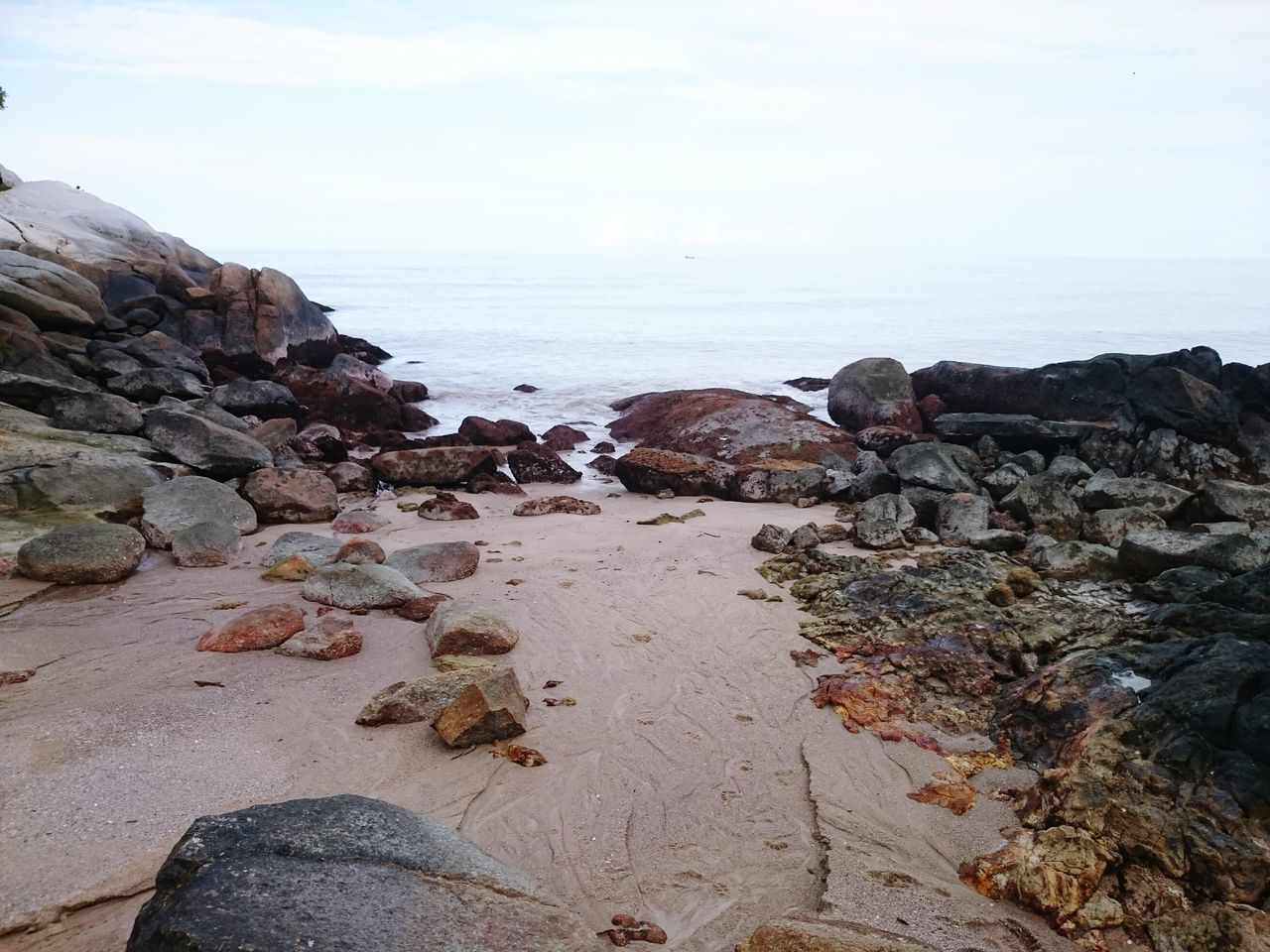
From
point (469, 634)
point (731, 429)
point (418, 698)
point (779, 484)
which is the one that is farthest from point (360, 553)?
point (731, 429)

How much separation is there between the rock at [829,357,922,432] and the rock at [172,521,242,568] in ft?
30.2

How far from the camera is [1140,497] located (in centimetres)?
761

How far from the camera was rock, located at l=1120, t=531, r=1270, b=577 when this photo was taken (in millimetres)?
5504

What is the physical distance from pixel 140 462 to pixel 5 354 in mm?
4794

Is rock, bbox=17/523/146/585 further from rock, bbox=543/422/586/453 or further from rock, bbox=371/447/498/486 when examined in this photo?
rock, bbox=543/422/586/453

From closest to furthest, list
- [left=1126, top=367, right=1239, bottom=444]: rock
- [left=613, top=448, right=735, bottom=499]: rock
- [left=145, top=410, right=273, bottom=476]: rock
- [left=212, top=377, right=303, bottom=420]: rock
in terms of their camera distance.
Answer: [left=145, top=410, right=273, bottom=476]: rock, [left=613, top=448, right=735, bottom=499]: rock, [left=1126, top=367, right=1239, bottom=444]: rock, [left=212, top=377, right=303, bottom=420]: rock

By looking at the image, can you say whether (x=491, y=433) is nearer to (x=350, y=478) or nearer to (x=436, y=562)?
(x=350, y=478)

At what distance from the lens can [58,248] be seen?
719 inches

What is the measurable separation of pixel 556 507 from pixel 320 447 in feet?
11.8

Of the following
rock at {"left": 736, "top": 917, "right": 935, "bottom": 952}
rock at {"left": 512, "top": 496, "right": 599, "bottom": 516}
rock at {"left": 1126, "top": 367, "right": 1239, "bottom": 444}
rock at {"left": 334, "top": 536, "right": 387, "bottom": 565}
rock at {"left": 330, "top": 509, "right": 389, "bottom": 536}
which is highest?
rock at {"left": 1126, "top": 367, "right": 1239, "bottom": 444}

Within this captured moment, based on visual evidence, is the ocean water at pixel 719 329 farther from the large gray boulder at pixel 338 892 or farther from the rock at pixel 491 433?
the large gray boulder at pixel 338 892

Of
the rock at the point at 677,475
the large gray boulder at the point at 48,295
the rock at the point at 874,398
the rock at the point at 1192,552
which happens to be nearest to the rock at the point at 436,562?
the rock at the point at 677,475

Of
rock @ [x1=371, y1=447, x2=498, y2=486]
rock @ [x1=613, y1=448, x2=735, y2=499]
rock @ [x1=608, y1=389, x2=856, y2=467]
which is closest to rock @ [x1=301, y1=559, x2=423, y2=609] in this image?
rock @ [x1=371, y1=447, x2=498, y2=486]

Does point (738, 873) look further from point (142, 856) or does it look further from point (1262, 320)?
point (1262, 320)
